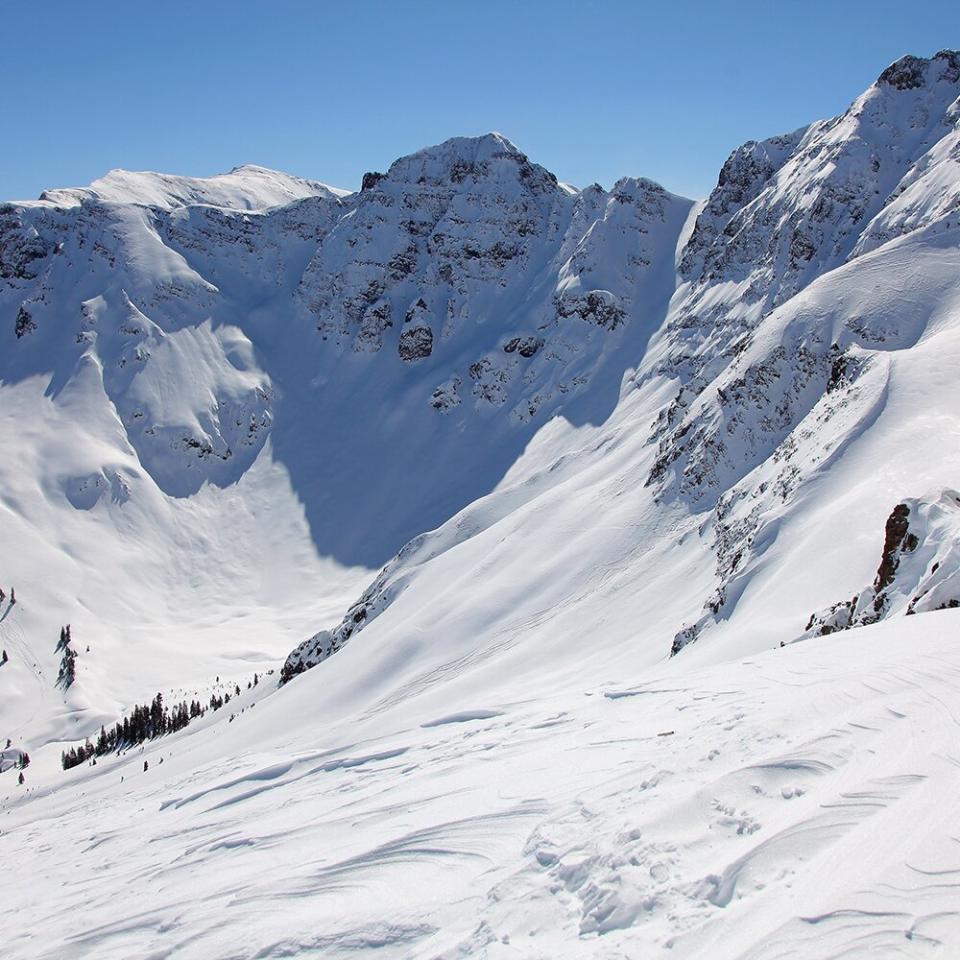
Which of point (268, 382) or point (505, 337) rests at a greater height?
point (268, 382)

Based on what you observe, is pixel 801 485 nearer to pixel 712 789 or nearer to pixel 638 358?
pixel 712 789

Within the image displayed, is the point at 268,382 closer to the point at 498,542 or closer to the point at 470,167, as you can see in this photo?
the point at 470,167

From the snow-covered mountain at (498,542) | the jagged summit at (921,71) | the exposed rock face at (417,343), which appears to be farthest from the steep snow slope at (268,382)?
the jagged summit at (921,71)

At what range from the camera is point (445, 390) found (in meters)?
117

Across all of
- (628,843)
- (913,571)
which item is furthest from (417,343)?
(628,843)

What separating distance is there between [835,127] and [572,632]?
85001mm

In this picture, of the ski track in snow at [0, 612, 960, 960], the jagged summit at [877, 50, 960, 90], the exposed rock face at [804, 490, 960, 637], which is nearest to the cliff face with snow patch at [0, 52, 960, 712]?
the jagged summit at [877, 50, 960, 90]

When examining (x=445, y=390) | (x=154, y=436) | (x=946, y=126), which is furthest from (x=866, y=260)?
(x=154, y=436)

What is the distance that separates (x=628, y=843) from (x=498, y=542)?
4008 cm

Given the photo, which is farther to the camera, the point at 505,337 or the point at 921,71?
the point at 505,337

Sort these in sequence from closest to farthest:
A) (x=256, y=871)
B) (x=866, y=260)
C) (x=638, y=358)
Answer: (x=256, y=871), (x=866, y=260), (x=638, y=358)

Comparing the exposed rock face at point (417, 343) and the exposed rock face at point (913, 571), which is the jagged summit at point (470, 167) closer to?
the exposed rock face at point (417, 343)

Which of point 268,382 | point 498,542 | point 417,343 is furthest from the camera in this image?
point 268,382

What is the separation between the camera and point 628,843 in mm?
6703
